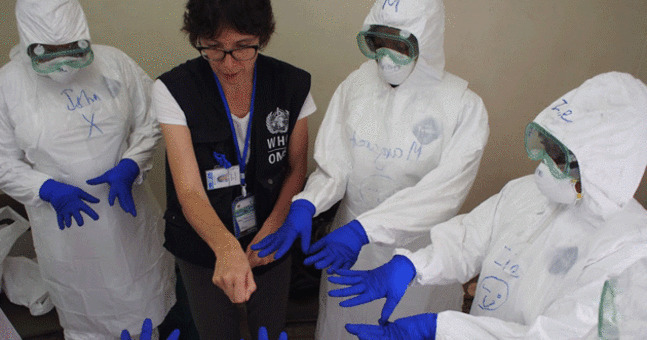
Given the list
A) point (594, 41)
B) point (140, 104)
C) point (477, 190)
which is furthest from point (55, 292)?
point (594, 41)

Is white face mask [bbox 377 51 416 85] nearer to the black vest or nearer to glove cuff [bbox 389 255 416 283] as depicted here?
the black vest

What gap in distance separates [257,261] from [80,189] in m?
0.70

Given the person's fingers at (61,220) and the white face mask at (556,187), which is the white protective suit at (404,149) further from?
the person's fingers at (61,220)

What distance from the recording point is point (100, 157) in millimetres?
1707

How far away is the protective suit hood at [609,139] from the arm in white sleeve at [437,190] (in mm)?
372

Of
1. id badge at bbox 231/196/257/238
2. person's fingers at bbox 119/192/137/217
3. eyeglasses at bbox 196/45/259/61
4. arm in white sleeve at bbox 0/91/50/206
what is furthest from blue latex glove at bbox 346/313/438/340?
arm in white sleeve at bbox 0/91/50/206

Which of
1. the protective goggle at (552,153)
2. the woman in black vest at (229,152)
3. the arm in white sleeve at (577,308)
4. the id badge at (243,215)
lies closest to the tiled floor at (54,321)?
the woman in black vest at (229,152)

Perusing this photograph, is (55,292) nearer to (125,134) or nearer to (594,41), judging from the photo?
(125,134)

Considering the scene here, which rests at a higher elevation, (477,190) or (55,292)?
(477,190)

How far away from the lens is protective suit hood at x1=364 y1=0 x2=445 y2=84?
1.30 meters

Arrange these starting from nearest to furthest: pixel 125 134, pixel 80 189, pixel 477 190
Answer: pixel 80 189 → pixel 125 134 → pixel 477 190

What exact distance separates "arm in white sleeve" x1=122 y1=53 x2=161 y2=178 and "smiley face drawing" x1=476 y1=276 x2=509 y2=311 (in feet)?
4.16

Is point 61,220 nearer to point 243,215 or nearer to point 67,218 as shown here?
point 67,218

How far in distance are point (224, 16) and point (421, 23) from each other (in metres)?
0.54
